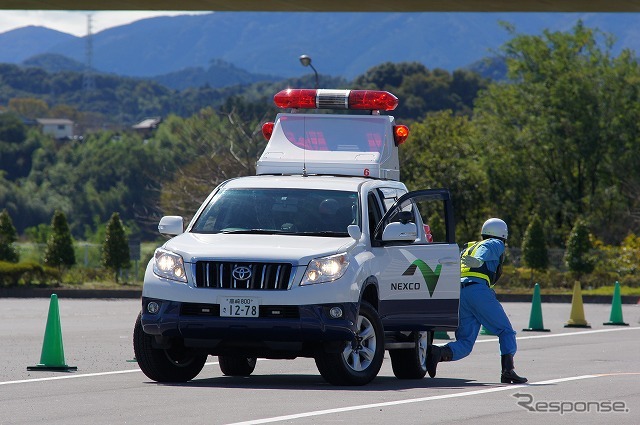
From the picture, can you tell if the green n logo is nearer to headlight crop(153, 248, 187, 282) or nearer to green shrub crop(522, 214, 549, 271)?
headlight crop(153, 248, 187, 282)

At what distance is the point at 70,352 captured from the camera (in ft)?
63.3

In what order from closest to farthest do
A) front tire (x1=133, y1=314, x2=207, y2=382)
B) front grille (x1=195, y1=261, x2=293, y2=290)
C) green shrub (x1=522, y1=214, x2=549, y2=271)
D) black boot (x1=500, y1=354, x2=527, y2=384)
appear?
front grille (x1=195, y1=261, x2=293, y2=290) < front tire (x1=133, y1=314, x2=207, y2=382) < black boot (x1=500, y1=354, x2=527, y2=384) < green shrub (x1=522, y1=214, x2=549, y2=271)

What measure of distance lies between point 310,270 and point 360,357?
115 centimetres

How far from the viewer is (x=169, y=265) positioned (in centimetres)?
1330

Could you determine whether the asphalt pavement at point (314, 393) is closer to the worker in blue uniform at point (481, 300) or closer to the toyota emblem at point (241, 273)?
the worker in blue uniform at point (481, 300)

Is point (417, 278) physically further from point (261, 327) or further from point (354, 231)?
point (261, 327)

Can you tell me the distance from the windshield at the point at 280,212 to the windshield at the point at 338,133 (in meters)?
1.76

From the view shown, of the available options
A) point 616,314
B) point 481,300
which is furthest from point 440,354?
point 616,314

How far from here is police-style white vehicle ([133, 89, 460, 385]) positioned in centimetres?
1293

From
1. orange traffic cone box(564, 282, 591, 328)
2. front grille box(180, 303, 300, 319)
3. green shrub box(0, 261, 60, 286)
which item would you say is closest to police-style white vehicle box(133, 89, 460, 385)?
front grille box(180, 303, 300, 319)

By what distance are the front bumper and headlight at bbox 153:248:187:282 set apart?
0.25 m

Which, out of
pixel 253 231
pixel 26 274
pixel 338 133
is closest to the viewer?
pixel 253 231

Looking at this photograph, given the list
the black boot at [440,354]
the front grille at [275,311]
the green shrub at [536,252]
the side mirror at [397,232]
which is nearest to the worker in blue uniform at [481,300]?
the black boot at [440,354]

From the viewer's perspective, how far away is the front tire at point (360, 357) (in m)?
13.2
